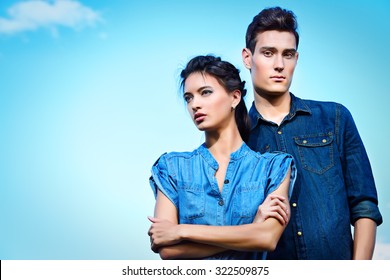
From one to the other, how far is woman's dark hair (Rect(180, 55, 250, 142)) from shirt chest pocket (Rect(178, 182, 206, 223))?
54 centimetres

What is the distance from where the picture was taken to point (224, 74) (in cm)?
341

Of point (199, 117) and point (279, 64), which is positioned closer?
point (199, 117)

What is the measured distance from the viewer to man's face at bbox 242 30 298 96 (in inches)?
145

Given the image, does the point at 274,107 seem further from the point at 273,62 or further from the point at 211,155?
the point at 211,155

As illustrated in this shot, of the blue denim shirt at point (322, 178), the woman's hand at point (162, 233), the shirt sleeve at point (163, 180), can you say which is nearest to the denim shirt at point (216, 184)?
the shirt sleeve at point (163, 180)

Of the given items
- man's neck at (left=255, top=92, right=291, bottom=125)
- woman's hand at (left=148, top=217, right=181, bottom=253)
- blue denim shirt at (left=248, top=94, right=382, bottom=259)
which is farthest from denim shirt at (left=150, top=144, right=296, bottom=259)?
man's neck at (left=255, top=92, right=291, bottom=125)

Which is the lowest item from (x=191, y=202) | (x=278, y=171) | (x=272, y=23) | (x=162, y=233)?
(x=162, y=233)

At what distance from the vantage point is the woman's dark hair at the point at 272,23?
12.4 feet

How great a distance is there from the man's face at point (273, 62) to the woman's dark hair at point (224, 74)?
0.75 ft

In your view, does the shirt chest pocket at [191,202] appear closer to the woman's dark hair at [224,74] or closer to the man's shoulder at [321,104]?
the woman's dark hair at [224,74]

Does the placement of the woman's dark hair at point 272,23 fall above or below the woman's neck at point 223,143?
above

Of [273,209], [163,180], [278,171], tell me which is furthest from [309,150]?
[163,180]

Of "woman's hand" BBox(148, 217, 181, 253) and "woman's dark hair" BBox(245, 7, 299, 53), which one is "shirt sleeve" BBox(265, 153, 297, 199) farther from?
"woman's dark hair" BBox(245, 7, 299, 53)

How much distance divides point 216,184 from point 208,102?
438 millimetres
